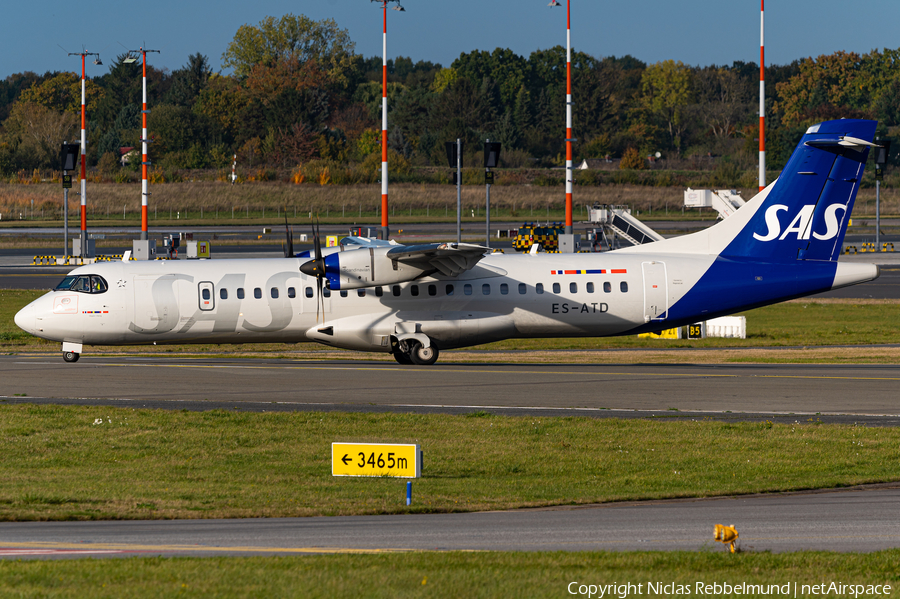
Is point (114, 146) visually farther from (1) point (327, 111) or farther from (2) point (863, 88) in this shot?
(2) point (863, 88)

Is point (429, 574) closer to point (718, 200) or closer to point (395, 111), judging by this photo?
point (718, 200)

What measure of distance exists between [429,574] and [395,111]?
148607 mm

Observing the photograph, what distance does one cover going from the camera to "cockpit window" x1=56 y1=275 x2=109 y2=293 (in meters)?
29.7

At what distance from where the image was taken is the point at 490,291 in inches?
1188

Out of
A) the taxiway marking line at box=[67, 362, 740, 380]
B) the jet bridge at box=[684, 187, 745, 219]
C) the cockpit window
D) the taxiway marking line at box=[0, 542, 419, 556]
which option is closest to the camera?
the taxiway marking line at box=[0, 542, 419, 556]

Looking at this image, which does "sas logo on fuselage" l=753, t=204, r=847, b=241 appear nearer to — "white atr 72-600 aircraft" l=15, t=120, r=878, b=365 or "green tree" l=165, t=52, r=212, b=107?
"white atr 72-600 aircraft" l=15, t=120, r=878, b=365

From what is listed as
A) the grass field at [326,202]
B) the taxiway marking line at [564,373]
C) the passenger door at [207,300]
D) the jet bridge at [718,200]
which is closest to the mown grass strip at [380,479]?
the taxiway marking line at [564,373]

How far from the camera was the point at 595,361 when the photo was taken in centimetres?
3172

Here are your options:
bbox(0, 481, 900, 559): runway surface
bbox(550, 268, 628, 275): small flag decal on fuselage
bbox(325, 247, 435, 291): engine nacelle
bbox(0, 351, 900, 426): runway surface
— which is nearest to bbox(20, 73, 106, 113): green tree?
bbox(0, 351, 900, 426): runway surface

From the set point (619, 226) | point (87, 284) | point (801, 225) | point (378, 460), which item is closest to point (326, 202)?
point (619, 226)

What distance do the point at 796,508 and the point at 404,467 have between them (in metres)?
5.42

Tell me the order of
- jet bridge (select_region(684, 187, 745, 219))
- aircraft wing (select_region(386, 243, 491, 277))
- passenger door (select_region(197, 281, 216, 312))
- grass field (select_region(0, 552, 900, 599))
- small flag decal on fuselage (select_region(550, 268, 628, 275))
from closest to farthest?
grass field (select_region(0, 552, 900, 599)), aircraft wing (select_region(386, 243, 491, 277)), passenger door (select_region(197, 281, 216, 312)), small flag decal on fuselage (select_region(550, 268, 628, 275)), jet bridge (select_region(684, 187, 745, 219))

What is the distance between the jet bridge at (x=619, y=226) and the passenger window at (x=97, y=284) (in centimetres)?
4238

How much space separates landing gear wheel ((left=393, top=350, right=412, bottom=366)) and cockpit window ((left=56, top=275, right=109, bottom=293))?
899 cm
